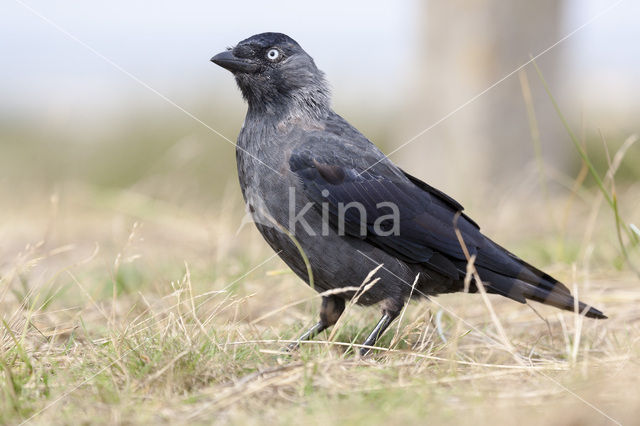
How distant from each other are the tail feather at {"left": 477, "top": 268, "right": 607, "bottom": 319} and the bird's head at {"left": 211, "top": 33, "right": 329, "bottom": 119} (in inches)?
52.0

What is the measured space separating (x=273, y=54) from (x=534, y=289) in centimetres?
192

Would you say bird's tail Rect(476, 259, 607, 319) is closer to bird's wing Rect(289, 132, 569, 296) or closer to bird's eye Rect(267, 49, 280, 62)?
bird's wing Rect(289, 132, 569, 296)

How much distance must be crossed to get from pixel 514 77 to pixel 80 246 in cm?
454

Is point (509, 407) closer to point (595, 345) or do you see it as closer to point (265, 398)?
point (265, 398)

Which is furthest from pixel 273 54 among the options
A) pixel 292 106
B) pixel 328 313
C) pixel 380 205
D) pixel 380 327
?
pixel 380 327

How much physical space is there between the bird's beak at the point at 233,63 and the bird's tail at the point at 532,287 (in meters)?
1.67

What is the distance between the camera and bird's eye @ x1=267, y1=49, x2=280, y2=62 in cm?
409

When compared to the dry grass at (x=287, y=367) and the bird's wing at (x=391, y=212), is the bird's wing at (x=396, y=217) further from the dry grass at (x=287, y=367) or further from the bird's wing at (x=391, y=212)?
the dry grass at (x=287, y=367)

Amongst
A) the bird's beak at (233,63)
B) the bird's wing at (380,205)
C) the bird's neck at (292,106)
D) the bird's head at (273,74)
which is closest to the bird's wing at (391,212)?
the bird's wing at (380,205)

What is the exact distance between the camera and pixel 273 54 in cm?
409

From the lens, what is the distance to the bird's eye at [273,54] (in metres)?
4.09

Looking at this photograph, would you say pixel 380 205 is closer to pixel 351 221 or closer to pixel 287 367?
pixel 351 221

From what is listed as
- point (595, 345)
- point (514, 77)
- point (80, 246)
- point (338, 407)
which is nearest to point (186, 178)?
point (80, 246)

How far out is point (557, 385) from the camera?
2.48 meters
